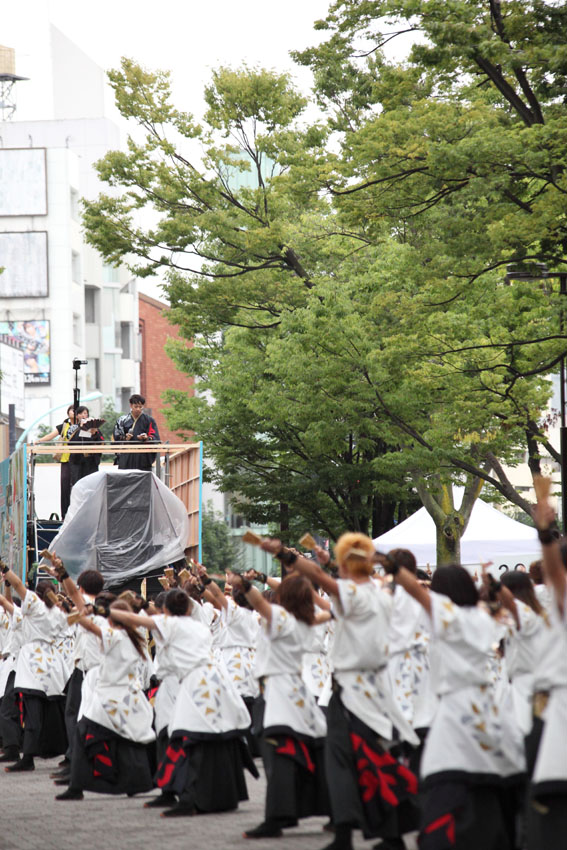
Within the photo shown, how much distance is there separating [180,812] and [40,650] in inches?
150

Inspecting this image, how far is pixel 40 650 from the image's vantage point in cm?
1302

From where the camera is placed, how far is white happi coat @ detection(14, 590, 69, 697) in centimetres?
1292

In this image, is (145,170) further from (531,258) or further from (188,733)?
(188,733)

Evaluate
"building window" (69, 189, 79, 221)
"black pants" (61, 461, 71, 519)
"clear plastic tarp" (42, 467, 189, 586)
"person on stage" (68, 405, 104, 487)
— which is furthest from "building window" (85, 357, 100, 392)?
"clear plastic tarp" (42, 467, 189, 586)

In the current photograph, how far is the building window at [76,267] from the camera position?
65.6 metres

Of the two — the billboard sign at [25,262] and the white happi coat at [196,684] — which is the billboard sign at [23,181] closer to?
Answer: the billboard sign at [25,262]

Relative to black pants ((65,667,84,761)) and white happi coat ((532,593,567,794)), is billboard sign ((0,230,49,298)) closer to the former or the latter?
black pants ((65,667,84,761))

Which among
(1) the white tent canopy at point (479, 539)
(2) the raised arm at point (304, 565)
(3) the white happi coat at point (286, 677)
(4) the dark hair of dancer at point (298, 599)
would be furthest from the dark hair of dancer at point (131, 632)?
(1) the white tent canopy at point (479, 539)

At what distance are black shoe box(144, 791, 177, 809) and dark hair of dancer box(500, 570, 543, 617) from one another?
12.6 ft

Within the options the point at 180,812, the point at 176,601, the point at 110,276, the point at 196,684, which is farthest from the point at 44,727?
the point at 110,276

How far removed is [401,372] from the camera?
2041 centimetres

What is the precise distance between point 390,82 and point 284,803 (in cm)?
1043

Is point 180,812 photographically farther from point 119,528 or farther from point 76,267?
point 76,267

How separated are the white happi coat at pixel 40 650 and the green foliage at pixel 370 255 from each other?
6.28 meters
